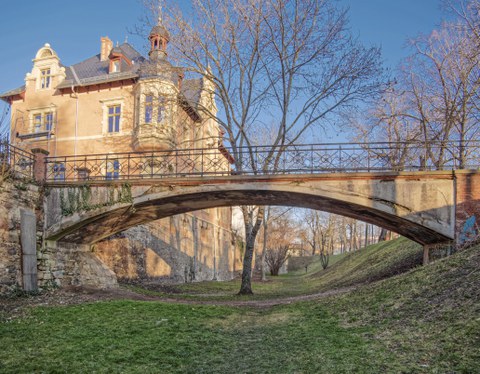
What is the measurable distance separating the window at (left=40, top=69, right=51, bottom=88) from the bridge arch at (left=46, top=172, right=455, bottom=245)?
1675cm

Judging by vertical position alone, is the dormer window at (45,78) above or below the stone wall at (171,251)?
above

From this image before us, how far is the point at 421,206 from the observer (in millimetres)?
13047

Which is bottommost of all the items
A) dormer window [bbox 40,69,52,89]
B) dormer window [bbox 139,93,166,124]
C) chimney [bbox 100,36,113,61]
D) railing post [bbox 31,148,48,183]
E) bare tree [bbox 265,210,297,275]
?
bare tree [bbox 265,210,297,275]

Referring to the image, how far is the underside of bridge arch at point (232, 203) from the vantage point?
13.3m

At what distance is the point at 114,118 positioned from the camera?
2680 cm

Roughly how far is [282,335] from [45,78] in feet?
88.6

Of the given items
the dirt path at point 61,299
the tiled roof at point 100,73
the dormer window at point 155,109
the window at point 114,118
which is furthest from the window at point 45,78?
the dirt path at point 61,299

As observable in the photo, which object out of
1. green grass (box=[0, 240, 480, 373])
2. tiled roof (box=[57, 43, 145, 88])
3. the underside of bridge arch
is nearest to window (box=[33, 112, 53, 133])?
tiled roof (box=[57, 43, 145, 88])

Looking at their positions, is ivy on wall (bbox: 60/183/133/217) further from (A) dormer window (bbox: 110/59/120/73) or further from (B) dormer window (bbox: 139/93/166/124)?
(A) dormer window (bbox: 110/59/120/73)

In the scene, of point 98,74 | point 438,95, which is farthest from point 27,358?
point 98,74

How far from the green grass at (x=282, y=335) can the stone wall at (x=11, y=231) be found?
2.42 metres

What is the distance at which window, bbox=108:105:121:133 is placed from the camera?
2667 centimetres

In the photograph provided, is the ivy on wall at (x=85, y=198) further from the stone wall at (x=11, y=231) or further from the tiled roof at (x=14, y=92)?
the tiled roof at (x=14, y=92)

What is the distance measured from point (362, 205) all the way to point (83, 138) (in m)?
19.9
